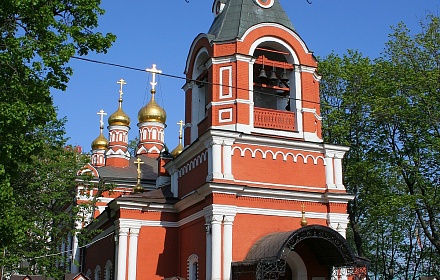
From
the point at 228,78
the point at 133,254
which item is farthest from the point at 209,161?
the point at 133,254

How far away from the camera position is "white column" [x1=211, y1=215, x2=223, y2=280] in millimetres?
14500

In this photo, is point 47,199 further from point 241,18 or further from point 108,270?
point 241,18

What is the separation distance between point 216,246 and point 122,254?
3558 millimetres

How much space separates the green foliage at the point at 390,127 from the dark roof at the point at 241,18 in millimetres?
4461

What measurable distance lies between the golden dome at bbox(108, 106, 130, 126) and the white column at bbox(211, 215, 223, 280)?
1983cm

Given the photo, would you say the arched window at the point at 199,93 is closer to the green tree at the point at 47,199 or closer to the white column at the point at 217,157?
the white column at the point at 217,157

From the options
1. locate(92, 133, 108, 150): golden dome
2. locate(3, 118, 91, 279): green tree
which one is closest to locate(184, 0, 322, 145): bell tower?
locate(3, 118, 91, 279): green tree

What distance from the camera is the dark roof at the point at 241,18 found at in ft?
55.4

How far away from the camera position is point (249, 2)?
1758cm

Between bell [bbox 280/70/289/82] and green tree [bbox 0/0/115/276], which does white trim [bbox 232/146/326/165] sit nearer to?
bell [bbox 280/70/289/82]

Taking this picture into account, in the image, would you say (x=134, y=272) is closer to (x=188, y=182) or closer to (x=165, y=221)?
(x=165, y=221)

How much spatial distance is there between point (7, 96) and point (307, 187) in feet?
29.8

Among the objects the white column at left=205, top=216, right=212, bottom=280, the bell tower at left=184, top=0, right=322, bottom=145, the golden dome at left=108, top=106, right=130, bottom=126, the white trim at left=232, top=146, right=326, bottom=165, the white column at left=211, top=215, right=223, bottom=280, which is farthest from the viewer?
the golden dome at left=108, top=106, right=130, bottom=126

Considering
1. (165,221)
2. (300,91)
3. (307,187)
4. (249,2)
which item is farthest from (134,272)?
(249,2)
